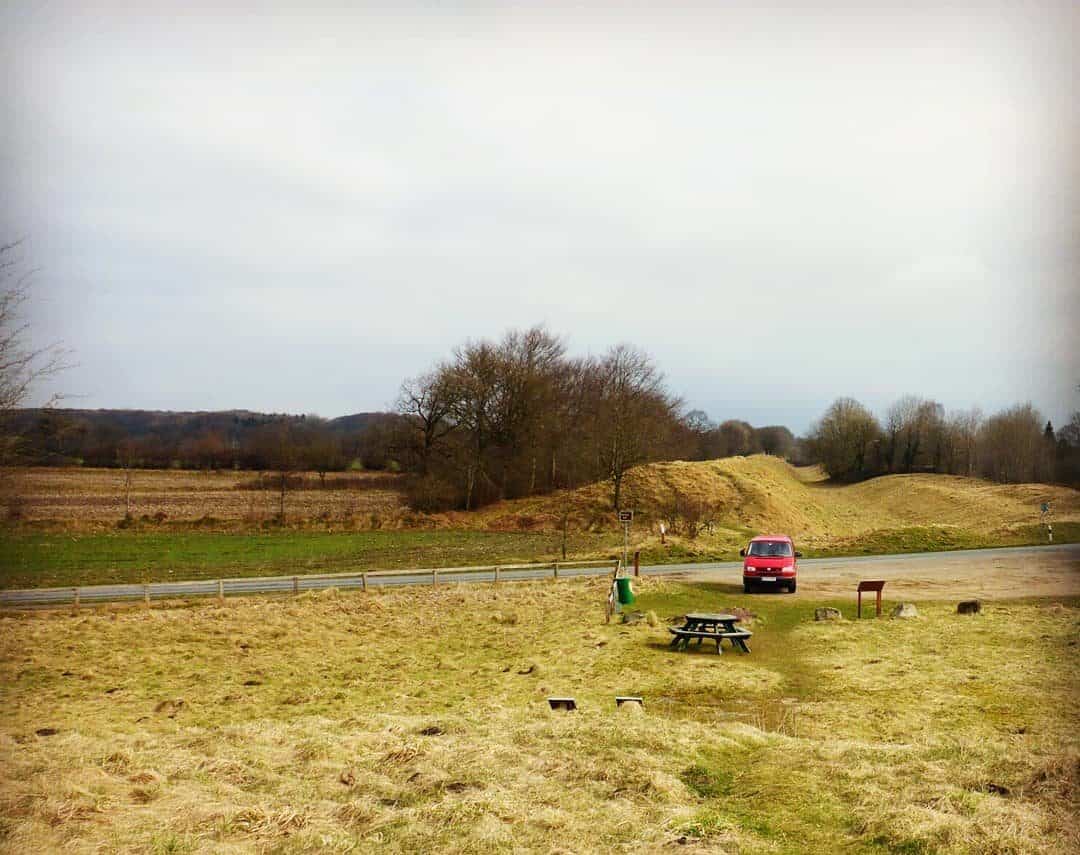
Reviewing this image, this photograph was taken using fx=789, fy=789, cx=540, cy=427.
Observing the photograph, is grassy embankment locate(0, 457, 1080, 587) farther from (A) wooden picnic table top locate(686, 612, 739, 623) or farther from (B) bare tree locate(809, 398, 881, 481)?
(B) bare tree locate(809, 398, 881, 481)

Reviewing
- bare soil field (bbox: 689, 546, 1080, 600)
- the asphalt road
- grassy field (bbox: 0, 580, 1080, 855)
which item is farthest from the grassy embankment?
grassy field (bbox: 0, 580, 1080, 855)

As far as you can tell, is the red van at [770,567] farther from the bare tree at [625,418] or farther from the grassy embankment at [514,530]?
the bare tree at [625,418]

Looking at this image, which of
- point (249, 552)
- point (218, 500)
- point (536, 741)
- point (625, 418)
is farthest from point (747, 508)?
point (536, 741)

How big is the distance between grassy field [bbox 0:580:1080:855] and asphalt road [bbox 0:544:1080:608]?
540 centimetres

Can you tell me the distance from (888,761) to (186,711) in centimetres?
1027

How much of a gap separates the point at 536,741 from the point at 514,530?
3986 centimetres

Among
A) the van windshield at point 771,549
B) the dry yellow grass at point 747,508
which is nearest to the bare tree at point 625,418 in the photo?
the dry yellow grass at point 747,508

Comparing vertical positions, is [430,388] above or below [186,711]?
above

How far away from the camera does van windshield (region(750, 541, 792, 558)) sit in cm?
2619

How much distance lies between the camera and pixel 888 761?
28.4 ft

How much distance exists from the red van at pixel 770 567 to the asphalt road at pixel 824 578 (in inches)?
49.1

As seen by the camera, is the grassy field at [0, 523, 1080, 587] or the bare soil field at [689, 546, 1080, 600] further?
the grassy field at [0, 523, 1080, 587]

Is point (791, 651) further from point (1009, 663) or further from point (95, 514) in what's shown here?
point (95, 514)

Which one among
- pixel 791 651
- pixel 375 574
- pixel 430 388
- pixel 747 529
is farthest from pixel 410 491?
pixel 791 651
